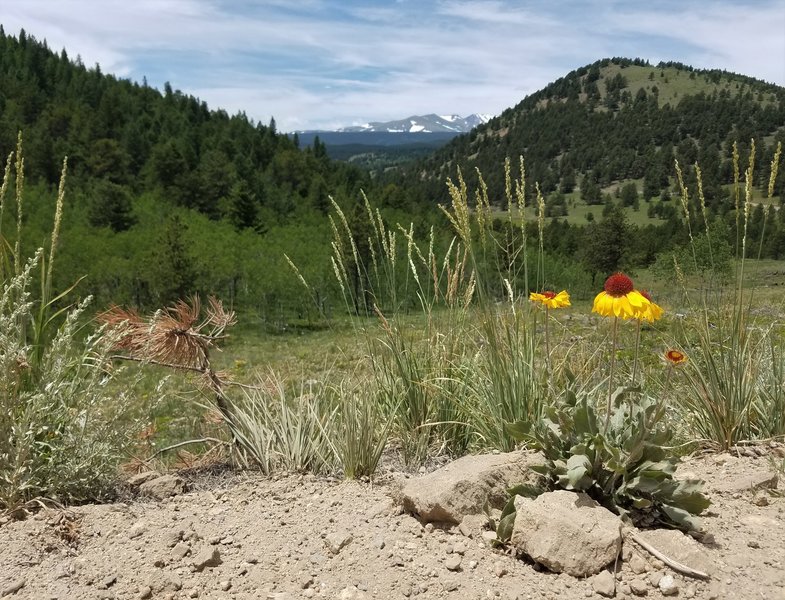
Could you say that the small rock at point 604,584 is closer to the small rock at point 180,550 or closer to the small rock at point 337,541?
the small rock at point 337,541

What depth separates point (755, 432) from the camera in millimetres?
3514

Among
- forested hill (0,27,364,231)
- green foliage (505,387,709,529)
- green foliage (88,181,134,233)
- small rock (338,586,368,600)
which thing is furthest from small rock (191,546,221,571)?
forested hill (0,27,364,231)

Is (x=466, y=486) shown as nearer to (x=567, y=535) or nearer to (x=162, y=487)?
(x=567, y=535)

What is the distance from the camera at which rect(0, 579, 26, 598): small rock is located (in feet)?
7.27

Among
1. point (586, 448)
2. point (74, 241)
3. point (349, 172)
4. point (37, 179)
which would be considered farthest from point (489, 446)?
point (349, 172)

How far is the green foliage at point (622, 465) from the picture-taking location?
237 cm

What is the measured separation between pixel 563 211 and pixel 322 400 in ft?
376

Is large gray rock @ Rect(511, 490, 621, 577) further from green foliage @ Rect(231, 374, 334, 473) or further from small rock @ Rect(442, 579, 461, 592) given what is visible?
green foliage @ Rect(231, 374, 334, 473)

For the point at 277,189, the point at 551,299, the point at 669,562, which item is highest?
the point at 277,189

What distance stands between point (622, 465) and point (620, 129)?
15811 centimetres

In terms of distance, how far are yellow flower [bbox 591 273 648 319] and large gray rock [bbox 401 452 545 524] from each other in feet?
2.86

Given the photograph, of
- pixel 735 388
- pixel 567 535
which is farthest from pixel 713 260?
pixel 567 535

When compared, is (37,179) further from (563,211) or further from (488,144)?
(488,144)

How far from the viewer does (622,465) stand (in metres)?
2.35
